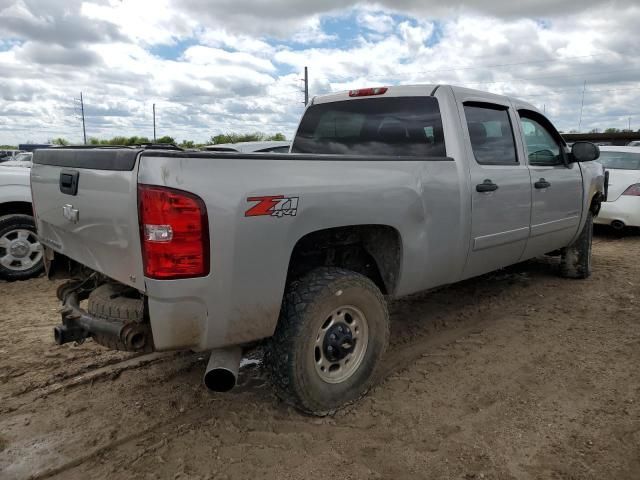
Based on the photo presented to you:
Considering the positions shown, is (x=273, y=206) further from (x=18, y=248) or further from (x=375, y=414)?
(x=18, y=248)

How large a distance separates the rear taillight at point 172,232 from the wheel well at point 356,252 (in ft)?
2.66

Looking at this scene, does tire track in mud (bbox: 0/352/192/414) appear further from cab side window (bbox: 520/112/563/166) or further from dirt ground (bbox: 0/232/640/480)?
cab side window (bbox: 520/112/563/166)

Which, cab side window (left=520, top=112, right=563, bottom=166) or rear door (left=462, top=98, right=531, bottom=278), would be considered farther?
cab side window (left=520, top=112, right=563, bottom=166)

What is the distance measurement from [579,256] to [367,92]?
3416 mm

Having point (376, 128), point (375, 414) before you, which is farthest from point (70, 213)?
point (376, 128)

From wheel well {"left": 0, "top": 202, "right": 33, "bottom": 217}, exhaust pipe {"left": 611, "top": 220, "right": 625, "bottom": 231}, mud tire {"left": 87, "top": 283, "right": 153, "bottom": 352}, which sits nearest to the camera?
mud tire {"left": 87, "top": 283, "right": 153, "bottom": 352}

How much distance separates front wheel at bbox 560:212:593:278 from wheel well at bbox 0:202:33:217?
6328 mm

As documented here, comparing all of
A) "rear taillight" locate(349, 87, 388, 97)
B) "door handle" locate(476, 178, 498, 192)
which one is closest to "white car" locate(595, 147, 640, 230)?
"door handle" locate(476, 178, 498, 192)

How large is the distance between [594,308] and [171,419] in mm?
4133

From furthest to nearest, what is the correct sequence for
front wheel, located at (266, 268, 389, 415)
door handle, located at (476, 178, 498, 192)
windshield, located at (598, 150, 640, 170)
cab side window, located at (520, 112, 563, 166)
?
windshield, located at (598, 150, 640, 170), cab side window, located at (520, 112, 563, 166), door handle, located at (476, 178, 498, 192), front wheel, located at (266, 268, 389, 415)

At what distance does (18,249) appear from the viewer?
600 centimetres

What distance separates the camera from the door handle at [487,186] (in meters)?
3.77

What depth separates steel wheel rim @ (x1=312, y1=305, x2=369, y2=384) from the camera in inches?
117

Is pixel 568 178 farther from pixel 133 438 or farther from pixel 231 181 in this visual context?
pixel 133 438
